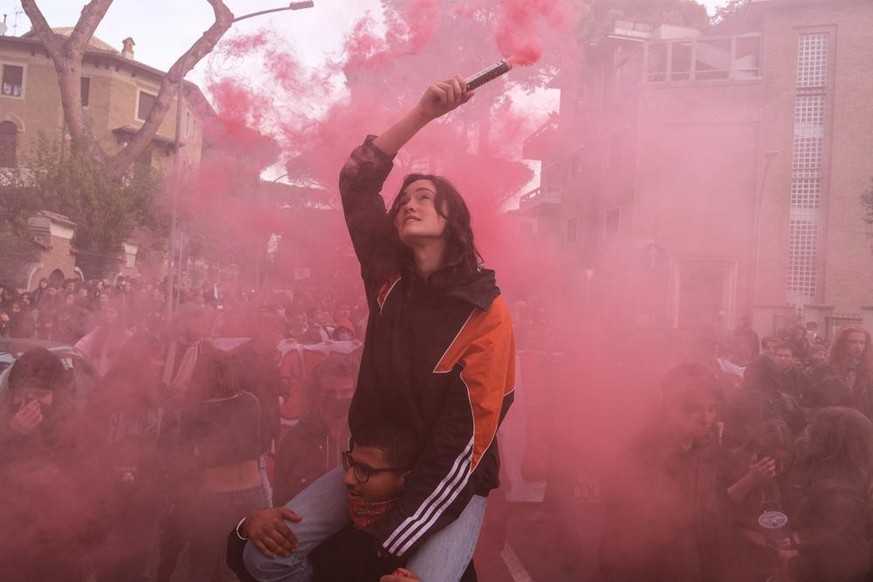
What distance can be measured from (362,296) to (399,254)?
7.22m

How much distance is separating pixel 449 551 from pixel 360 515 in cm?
29

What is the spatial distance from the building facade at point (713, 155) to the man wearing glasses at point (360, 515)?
285 inches

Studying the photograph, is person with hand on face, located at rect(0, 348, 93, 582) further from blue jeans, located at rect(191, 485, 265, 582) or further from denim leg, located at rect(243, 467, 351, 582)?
denim leg, located at rect(243, 467, 351, 582)

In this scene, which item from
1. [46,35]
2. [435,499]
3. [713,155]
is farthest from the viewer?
[713,155]

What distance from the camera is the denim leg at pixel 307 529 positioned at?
212 centimetres

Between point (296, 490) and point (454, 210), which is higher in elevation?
point (454, 210)

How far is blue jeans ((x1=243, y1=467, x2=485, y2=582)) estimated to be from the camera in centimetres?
196

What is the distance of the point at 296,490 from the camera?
4.46 m

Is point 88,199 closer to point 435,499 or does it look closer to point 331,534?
point 331,534

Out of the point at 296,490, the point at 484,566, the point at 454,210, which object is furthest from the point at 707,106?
the point at 454,210

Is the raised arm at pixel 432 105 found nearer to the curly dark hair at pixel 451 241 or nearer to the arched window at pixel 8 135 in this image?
the curly dark hair at pixel 451 241

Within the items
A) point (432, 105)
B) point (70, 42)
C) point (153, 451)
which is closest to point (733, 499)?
point (432, 105)

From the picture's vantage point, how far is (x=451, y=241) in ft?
7.74

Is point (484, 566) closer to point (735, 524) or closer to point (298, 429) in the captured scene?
point (298, 429)
